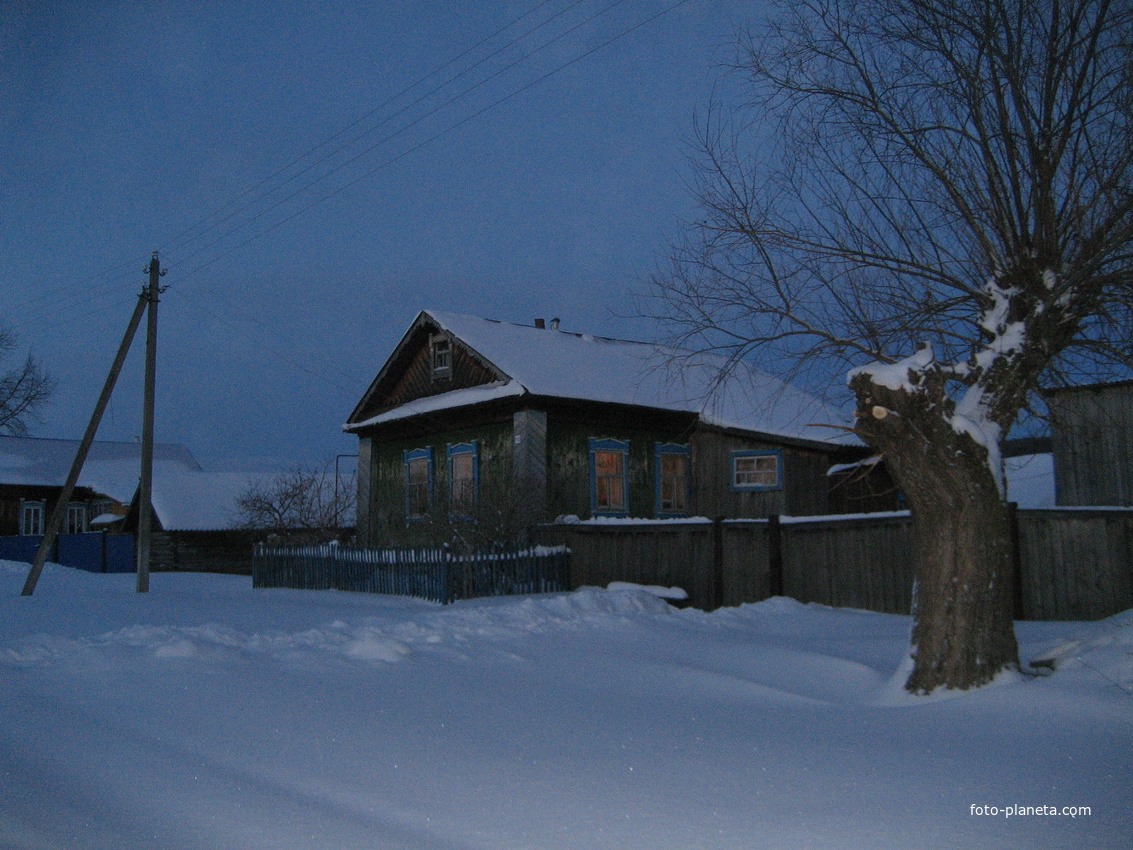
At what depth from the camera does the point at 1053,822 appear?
4383 millimetres

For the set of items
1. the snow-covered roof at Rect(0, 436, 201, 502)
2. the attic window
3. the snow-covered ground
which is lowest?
the snow-covered ground

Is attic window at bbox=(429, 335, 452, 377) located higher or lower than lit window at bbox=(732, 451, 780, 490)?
higher

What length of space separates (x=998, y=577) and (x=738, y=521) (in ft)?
22.6

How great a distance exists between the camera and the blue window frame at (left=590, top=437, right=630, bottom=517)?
69.9 feet

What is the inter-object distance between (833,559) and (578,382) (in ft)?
32.1

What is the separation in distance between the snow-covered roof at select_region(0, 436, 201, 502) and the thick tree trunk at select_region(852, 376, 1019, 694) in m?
38.4

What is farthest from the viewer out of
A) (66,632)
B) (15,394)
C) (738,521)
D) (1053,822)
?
(15,394)

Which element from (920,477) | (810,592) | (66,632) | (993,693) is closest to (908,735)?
(993,693)

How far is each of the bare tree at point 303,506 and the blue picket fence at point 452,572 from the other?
8.59 m

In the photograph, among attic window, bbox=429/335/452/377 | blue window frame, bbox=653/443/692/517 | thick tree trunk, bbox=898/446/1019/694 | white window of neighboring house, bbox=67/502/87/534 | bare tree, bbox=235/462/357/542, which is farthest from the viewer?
white window of neighboring house, bbox=67/502/87/534

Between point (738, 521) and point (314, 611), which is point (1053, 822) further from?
point (314, 611)

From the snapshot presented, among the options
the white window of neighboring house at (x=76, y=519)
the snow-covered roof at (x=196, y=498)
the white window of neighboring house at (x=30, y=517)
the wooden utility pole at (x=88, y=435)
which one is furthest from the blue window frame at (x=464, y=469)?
the white window of neighboring house at (x=30, y=517)

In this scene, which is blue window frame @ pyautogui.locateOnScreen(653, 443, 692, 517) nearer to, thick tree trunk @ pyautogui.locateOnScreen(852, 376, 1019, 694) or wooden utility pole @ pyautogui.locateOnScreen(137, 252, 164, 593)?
wooden utility pole @ pyautogui.locateOnScreen(137, 252, 164, 593)

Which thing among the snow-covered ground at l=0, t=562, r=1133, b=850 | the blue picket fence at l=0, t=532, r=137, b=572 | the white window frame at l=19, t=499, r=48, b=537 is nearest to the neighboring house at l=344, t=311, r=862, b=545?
the snow-covered ground at l=0, t=562, r=1133, b=850
